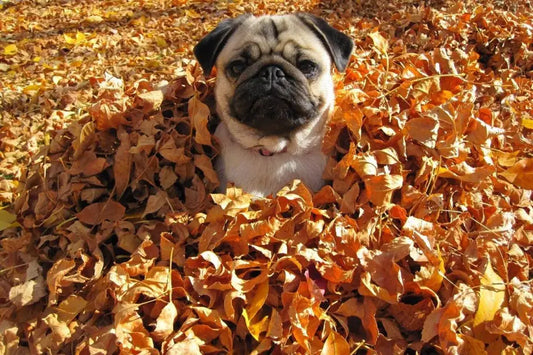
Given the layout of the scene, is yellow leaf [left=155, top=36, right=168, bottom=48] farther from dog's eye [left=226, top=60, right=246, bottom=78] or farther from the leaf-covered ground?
dog's eye [left=226, top=60, right=246, bottom=78]

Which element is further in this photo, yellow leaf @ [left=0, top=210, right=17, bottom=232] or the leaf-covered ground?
yellow leaf @ [left=0, top=210, right=17, bottom=232]

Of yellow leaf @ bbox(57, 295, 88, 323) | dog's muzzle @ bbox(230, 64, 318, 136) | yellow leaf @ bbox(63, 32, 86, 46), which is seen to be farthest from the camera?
yellow leaf @ bbox(63, 32, 86, 46)

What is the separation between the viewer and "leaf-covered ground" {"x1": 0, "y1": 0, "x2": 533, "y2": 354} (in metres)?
2.01

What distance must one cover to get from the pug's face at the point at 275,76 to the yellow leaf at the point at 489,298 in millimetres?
1189

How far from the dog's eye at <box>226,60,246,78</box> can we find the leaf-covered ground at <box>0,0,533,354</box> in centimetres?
27

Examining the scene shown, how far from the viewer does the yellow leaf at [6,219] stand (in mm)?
2805

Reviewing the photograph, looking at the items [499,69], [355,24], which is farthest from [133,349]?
[355,24]

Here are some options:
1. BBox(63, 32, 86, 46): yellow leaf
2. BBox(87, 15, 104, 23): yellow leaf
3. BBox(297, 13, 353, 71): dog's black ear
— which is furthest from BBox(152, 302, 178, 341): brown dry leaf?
BBox(87, 15, 104, 23): yellow leaf

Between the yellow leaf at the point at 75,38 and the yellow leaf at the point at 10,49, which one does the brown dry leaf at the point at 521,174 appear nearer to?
the yellow leaf at the point at 75,38

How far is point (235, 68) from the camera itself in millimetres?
2725

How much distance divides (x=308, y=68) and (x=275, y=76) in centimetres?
24

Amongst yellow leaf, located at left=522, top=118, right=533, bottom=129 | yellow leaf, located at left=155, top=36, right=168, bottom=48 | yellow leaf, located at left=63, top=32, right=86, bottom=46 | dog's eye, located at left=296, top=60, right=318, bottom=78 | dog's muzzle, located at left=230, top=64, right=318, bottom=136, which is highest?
dog's eye, located at left=296, top=60, right=318, bottom=78

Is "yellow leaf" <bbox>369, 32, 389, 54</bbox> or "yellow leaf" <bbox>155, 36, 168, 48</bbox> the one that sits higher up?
"yellow leaf" <bbox>369, 32, 389, 54</bbox>

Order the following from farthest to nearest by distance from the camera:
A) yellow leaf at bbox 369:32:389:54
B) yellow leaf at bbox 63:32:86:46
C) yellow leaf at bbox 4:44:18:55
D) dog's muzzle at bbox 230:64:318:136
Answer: yellow leaf at bbox 63:32:86:46
yellow leaf at bbox 4:44:18:55
yellow leaf at bbox 369:32:389:54
dog's muzzle at bbox 230:64:318:136
